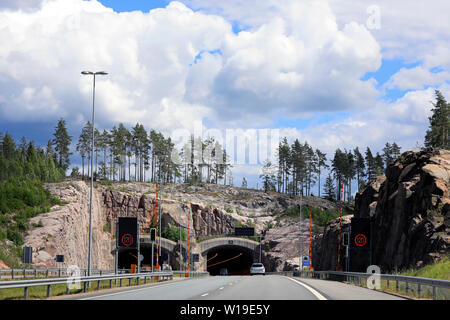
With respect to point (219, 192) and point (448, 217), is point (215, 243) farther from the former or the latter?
point (448, 217)

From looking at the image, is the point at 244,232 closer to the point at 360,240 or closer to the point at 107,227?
the point at 107,227

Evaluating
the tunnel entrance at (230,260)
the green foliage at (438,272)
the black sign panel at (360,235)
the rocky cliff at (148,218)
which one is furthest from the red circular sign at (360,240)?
the tunnel entrance at (230,260)

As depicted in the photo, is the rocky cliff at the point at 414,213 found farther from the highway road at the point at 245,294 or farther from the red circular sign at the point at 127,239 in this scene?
the red circular sign at the point at 127,239

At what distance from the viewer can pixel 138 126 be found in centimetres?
14612

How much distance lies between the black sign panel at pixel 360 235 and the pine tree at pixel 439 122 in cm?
6485

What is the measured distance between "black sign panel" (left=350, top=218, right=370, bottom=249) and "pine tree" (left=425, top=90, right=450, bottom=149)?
213 ft

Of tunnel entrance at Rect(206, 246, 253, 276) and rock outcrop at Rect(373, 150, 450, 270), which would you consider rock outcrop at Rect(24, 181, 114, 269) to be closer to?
tunnel entrance at Rect(206, 246, 253, 276)

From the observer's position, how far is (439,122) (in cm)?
9944

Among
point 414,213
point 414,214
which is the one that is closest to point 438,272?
point 414,214

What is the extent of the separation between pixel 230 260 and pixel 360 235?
277 feet

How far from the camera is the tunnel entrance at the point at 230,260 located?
4469 inches

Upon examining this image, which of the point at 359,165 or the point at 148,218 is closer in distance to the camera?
the point at 148,218

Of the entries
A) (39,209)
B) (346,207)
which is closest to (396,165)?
(39,209)

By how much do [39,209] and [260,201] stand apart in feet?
204
